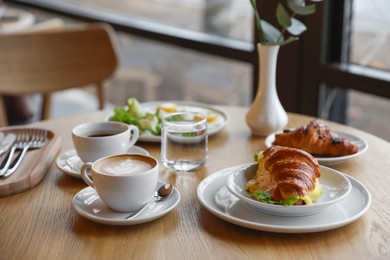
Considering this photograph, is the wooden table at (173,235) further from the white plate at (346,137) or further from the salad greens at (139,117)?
the salad greens at (139,117)

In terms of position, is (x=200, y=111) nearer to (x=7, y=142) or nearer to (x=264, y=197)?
(x=7, y=142)

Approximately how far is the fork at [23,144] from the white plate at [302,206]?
1.70 ft

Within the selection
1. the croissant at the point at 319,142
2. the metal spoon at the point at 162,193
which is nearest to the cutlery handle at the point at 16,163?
the metal spoon at the point at 162,193

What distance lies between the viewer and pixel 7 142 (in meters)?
1.62

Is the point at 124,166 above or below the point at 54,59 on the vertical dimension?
above

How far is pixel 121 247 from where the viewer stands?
1.12 m

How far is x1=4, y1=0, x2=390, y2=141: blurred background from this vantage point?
2.51 m

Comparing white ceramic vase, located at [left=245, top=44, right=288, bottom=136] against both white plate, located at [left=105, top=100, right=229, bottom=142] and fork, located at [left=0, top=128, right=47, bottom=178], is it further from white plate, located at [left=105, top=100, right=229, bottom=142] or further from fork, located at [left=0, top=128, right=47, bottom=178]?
fork, located at [left=0, top=128, right=47, bottom=178]

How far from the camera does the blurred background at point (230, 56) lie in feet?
8.25

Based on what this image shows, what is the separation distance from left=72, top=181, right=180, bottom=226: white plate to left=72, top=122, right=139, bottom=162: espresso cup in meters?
0.12

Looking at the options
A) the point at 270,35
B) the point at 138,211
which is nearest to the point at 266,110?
the point at 270,35

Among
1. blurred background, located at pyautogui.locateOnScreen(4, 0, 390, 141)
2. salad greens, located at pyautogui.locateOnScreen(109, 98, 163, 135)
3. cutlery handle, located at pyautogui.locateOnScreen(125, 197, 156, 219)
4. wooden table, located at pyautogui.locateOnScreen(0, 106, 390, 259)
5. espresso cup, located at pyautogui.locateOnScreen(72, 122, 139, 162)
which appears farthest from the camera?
blurred background, located at pyautogui.locateOnScreen(4, 0, 390, 141)

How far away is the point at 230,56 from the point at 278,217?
1.95m

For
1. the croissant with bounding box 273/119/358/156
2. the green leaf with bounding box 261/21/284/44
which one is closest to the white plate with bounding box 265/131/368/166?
the croissant with bounding box 273/119/358/156
